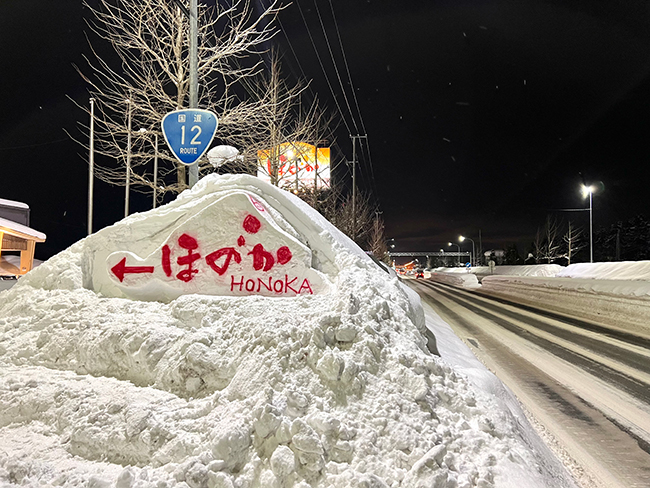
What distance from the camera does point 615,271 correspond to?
63.8 ft

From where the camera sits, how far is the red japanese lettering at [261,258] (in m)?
4.76

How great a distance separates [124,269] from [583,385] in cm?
698

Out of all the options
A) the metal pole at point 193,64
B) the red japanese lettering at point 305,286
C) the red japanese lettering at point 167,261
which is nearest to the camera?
the red japanese lettering at point 305,286

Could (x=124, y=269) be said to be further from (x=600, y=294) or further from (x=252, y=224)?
(x=600, y=294)

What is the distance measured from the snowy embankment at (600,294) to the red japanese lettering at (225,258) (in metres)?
11.0

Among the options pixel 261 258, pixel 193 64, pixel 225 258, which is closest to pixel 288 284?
pixel 261 258

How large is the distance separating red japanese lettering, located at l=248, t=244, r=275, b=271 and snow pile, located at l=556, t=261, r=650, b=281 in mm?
18519

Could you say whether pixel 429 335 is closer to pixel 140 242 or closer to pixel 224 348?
pixel 224 348

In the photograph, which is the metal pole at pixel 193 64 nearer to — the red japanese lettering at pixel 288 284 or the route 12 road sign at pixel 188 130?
the route 12 road sign at pixel 188 130

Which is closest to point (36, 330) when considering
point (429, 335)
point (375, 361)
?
point (375, 361)

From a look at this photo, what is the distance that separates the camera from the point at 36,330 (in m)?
4.25

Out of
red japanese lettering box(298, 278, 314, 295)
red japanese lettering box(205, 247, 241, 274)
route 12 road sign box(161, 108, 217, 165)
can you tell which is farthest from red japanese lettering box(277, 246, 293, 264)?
route 12 road sign box(161, 108, 217, 165)

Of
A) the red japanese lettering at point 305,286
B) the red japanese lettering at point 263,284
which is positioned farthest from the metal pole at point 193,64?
the red japanese lettering at point 305,286

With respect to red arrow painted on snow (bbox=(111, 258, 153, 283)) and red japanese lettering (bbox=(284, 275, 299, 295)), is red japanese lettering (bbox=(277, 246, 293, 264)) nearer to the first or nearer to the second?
red japanese lettering (bbox=(284, 275, 299, 295))
